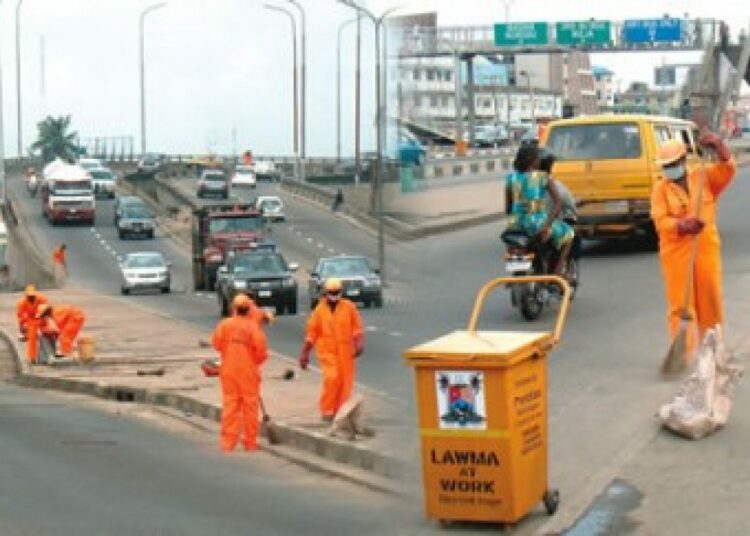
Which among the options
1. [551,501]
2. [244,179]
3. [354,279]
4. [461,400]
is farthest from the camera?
[244,179]

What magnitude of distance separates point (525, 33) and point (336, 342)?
66493mm

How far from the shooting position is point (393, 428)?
13.0m

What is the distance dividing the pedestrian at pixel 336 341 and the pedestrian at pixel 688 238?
3.51 m

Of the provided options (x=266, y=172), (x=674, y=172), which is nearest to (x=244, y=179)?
(x=266, y=172)

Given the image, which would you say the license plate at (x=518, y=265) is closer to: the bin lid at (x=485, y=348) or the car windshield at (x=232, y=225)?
the bin lid at (x=485, y=348)

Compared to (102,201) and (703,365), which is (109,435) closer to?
(703,365)

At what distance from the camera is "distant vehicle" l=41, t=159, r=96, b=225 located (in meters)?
80.0

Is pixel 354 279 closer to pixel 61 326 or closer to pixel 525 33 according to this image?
pixel 61 326

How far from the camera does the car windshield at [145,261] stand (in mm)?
52281

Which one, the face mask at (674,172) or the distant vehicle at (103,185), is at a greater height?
the face mask at (674,172)

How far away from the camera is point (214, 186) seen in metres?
84.2

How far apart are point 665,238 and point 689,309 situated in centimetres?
55

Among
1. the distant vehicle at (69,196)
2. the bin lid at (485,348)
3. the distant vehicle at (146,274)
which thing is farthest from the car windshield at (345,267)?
the distant vehicle at (69,196)

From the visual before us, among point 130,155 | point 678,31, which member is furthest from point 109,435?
point 130,155
